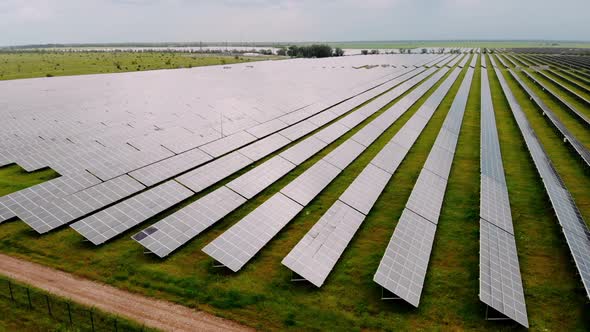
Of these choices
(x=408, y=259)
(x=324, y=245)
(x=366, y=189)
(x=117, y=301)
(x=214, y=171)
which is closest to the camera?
(x=117, y=301)

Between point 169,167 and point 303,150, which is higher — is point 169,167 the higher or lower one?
the lower one

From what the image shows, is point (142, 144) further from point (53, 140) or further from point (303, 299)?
point (303, 299)

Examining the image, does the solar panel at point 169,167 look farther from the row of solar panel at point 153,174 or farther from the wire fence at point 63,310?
the wire fence at point 63,310

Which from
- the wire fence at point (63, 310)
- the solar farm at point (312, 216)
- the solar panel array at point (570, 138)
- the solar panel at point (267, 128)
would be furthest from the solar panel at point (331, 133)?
the wire fence at point (63, 310)

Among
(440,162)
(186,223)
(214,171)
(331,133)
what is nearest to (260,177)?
(214,171)

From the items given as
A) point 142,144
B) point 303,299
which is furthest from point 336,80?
point 303,299

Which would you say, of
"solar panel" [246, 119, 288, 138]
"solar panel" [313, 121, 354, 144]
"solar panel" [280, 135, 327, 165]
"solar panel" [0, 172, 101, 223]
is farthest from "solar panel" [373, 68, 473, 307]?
"solar panel" [0, 172, 101, 223]

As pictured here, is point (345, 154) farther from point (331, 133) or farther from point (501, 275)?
point (501, 275)
